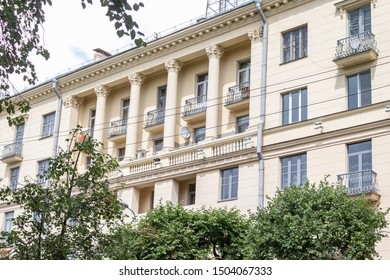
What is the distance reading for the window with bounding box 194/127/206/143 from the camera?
3325 centimetres

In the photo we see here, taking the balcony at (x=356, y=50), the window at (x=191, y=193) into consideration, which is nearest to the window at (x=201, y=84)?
the window at (x=191, y=193)

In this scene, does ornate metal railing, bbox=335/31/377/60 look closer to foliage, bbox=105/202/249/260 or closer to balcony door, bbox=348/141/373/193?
balcony door, bbox=348/141/373/193

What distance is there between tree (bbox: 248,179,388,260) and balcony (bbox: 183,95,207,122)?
37.7 feet

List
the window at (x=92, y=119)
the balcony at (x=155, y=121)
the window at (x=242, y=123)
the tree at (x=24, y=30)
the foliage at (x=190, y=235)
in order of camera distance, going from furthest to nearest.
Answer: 1. the window at (x=92, y=119)
2. the balcony at (x=155, y=121)
3. the window at (x=242, y=123)
4. the foliage at (x=190, y=235)
5. the tree at (x=24, y=30)

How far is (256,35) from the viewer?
103ft

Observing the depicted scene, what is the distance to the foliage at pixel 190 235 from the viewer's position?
24.0m

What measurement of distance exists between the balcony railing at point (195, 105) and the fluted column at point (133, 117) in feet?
10.6

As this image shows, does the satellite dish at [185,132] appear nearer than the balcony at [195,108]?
No

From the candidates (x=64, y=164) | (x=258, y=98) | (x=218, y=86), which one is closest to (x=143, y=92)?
(x=218, y=86)

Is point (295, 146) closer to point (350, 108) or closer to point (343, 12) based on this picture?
point (350, 108)

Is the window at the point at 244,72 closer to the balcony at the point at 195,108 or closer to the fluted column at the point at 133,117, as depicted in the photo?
the balcony at the point at 195,108
